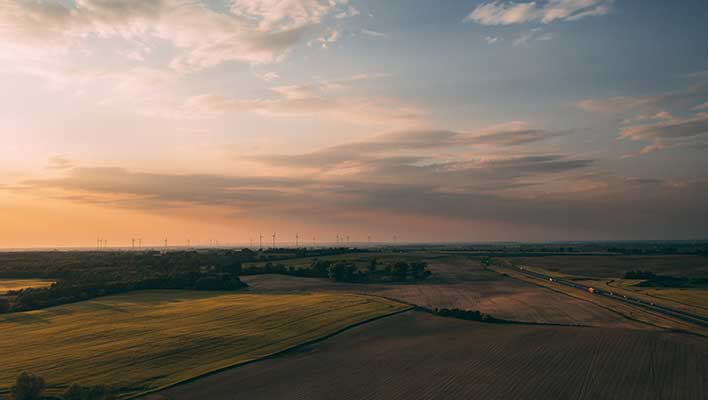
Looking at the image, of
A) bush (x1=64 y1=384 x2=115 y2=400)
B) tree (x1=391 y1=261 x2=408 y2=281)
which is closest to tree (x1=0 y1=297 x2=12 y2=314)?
bush (x1=64 y1=384 x2=115 y2=400)

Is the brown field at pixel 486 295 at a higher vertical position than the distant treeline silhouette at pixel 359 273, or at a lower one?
lower

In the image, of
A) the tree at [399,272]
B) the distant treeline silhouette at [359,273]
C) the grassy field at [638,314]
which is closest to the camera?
the grassy field at [638,314]

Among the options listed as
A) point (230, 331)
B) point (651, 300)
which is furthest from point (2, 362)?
point (651, 300)

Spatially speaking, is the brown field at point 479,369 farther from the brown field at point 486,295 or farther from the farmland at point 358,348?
the brown field at point 486,295

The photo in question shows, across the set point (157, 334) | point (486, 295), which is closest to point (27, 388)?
point (157, 334)

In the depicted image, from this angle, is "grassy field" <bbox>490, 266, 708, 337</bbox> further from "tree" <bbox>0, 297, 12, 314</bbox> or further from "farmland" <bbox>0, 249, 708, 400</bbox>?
"tree" <bbox>0, 297, 12, 314</bbox>

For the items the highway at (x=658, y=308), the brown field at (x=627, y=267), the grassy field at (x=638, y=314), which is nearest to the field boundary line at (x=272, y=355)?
Answer: the grassy field at (x=638, y=314)

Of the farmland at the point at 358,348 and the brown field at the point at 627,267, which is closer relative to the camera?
the farmland at the point at 358,348
